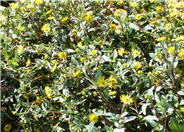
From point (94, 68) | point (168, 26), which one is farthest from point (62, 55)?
point (168, 26)

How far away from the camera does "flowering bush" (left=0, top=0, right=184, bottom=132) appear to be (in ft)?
5.32

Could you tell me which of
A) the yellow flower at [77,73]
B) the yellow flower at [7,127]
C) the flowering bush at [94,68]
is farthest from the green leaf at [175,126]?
the yellow flower at [7,127]

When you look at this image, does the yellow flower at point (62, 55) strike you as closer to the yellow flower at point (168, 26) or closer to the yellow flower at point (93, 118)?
the yellow flower at point (93, 118)

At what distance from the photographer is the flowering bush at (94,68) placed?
63.9 inches

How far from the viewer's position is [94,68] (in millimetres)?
1871

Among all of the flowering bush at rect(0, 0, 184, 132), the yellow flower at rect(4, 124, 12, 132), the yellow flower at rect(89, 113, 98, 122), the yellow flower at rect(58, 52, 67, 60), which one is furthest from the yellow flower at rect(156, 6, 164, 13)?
the yellow flower at rect(4, 124, 12, 132)

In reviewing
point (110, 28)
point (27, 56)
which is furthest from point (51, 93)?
point (110, 28)

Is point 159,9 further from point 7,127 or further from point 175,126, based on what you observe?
point 7,127

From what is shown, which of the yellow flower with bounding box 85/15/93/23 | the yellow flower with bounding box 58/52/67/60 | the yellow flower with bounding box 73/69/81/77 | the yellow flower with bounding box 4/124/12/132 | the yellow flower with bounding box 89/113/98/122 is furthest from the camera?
the yellow flower with bounding box 85/15/93/23

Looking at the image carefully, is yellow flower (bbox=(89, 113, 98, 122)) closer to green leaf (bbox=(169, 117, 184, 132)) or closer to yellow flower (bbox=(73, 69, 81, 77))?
yellow flower (bbox=(73, 69, 81, 77))

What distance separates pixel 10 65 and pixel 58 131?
829 millimetres

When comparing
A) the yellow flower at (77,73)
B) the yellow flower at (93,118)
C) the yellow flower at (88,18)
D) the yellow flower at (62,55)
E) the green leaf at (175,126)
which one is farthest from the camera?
the yellow flower at (88,18)

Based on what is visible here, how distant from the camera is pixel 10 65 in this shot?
2139mm

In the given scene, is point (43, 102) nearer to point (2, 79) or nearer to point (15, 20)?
point (2, 79)
